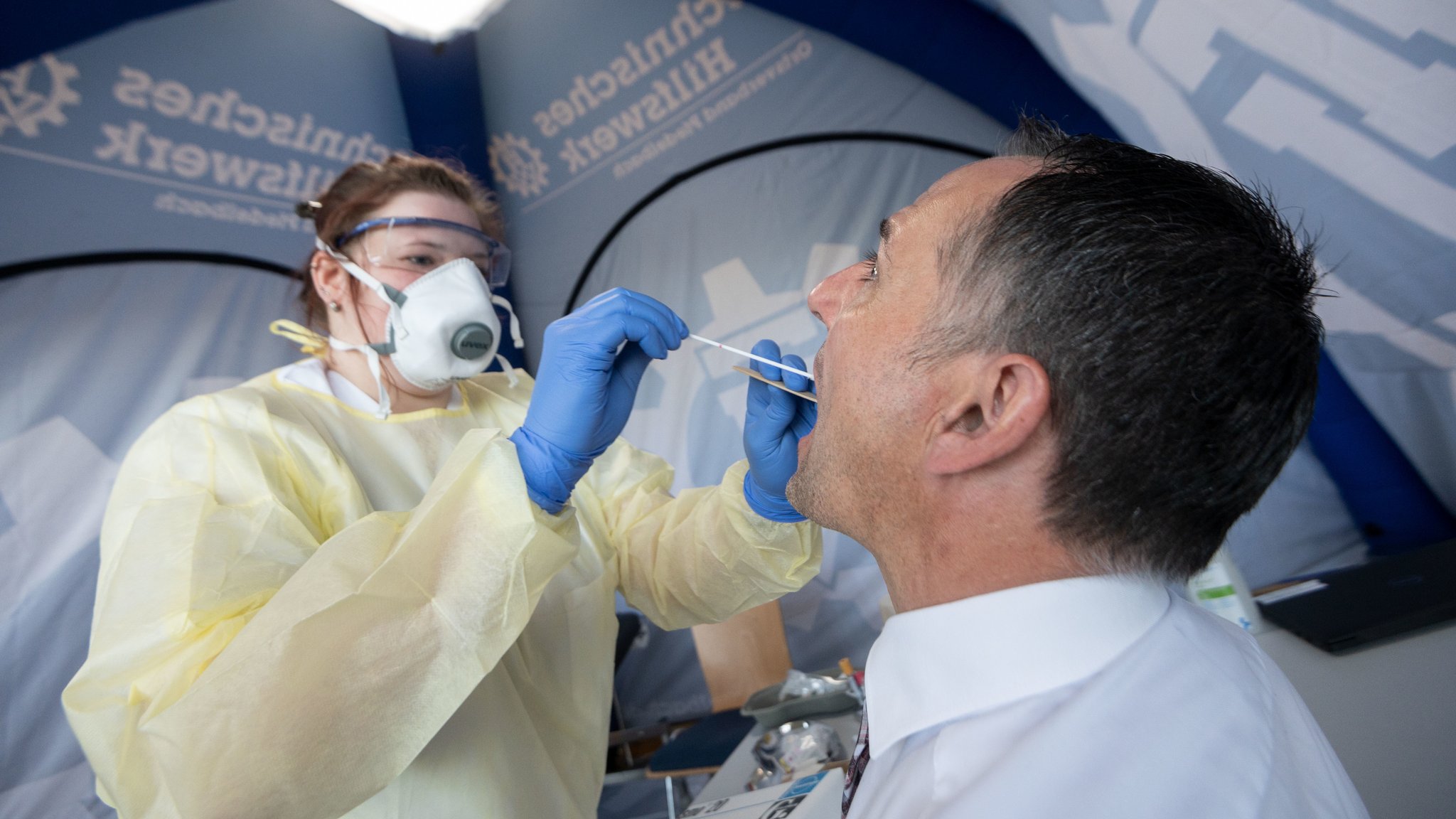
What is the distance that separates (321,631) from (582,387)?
459 mm

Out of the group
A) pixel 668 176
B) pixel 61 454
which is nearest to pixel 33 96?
pixel 61 454

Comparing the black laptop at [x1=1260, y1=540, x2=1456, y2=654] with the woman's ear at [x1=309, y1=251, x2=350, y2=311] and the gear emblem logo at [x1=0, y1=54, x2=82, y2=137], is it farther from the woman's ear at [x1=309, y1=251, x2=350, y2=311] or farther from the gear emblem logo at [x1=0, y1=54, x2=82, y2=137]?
the gear emblem logo at [x1=0, y1=54, x2=82, y2=137]

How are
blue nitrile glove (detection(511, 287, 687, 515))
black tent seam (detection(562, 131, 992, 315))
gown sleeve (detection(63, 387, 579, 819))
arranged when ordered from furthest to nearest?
black tent seam (detection(562, 131, 992, 315))
blue nitrile glove (detection(511, 287, 687, 515))
gown sleeve (detection(63, 387, 579, 819))

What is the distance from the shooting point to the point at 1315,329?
→ 32.0 inches

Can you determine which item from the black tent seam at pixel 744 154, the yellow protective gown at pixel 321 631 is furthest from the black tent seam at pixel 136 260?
the black tent seam at pixel 744 154

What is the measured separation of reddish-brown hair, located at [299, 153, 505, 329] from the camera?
151 centimetres

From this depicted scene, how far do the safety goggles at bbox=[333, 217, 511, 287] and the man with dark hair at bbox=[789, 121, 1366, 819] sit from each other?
94 centimetres

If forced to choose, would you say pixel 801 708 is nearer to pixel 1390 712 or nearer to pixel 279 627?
pixel 1390 712

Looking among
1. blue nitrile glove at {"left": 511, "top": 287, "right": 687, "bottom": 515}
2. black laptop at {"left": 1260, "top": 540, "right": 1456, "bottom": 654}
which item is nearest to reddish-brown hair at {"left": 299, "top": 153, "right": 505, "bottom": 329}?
blue nitrile glove at {"left": 511, "top": 287, "right": 687, "bottom": 515}

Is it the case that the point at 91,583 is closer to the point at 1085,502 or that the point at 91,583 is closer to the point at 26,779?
the point at 26,779

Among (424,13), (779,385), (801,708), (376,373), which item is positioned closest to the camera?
(779,385)

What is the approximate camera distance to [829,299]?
1042 mm

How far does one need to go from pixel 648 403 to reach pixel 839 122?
130 centimetres

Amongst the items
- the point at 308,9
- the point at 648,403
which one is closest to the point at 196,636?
the point at 648,403
